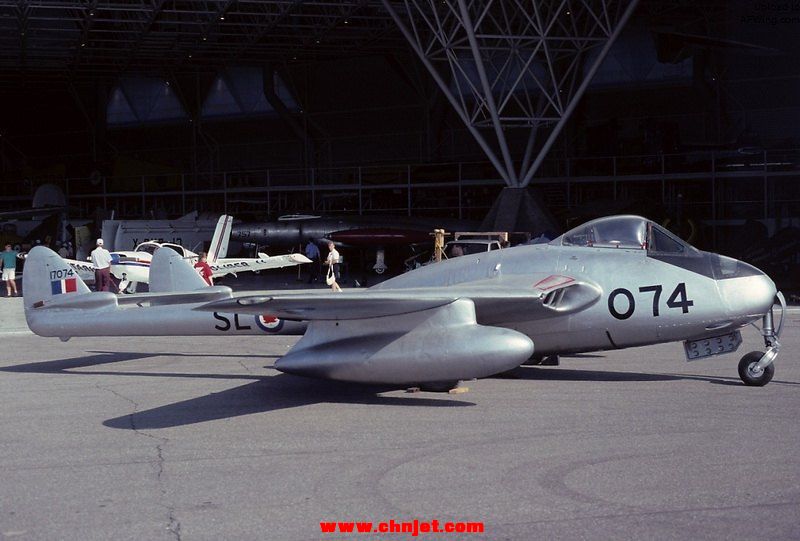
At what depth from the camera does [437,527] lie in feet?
18.6

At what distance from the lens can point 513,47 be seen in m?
30.0

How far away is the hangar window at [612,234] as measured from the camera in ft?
35.9

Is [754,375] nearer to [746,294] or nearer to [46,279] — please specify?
[746,294]

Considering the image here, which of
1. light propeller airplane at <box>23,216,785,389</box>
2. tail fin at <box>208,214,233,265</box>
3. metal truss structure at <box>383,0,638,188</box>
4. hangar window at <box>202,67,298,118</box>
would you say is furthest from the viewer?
hangar window at <box>202,67,298,118</box>

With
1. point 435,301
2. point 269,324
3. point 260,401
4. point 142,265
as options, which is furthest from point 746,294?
point 142,265

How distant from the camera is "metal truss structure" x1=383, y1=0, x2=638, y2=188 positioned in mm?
29672

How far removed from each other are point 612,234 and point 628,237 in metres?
0.20

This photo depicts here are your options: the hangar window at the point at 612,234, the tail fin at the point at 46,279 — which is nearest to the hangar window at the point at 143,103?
the tail fin at the point at 46,279

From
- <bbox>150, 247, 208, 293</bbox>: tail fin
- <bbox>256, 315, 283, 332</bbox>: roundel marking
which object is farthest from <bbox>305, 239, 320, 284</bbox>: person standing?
<bbox>256, 315, 283, 332</bbox>: roundel marking

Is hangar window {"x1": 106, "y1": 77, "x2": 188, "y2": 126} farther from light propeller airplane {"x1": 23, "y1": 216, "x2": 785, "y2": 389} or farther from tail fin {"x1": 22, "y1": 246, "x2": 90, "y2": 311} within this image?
light propeller airplane {"x1": 23, "y1": 216, "x2": 785, "y2": 389}

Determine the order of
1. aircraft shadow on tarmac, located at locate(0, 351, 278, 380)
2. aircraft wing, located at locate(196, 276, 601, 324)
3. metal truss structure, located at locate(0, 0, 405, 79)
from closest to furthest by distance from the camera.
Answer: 1. aircraft wing, located at locate(196, 276, 601, 324)
2. aircraft shadow on tarmac, located at locate(0, 351, 278, 380)
3. metal truss structure, located at locate(0, 0, 405, 79)

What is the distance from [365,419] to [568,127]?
37.3m

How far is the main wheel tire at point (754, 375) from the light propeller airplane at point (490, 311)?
0.01 m

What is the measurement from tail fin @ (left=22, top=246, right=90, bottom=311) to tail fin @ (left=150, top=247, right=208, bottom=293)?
936 millimetres
